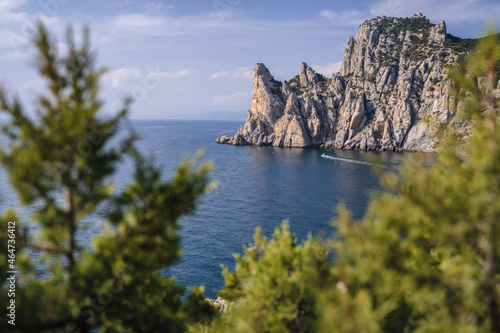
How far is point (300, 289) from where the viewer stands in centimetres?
1175

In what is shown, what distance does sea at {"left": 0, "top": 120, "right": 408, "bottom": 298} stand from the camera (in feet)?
135

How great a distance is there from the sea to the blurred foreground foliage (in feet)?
4.52

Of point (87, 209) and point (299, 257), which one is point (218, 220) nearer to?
point (299, 257)

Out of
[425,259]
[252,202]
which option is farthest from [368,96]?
[425,259]

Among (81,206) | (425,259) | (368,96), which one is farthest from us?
(368,96)

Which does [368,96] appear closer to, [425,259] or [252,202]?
[252,202]

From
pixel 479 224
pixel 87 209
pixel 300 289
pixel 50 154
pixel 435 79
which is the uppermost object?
pixel 435 79

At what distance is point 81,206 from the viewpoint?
8500 millimetres

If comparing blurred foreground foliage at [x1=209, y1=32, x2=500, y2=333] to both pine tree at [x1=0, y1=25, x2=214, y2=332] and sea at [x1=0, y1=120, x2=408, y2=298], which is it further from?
pine tree at [x1=0, y1=25, x2=214, y2=332]

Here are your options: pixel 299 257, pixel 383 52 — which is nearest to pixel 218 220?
pixel 299 257

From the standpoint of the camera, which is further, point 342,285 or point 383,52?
point 383,52

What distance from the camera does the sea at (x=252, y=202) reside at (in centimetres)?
4116

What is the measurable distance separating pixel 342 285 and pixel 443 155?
5881mm

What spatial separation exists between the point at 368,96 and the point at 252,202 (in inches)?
4172
